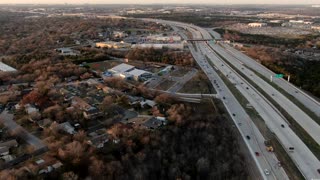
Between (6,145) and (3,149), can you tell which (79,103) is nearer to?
(6,145)

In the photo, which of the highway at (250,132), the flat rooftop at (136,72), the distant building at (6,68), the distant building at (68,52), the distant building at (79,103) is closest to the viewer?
the highway at (250,132)

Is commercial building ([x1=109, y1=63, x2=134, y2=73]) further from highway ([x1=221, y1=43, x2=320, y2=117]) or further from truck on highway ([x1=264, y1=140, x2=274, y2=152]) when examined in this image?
truck on highway ([x1=264, y1=140, x2=274, y2=152])

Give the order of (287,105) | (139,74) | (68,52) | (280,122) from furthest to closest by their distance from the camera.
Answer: (68,52) → (139,74) → (287,105) → (280,122)

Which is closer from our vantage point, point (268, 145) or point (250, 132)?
A: point (268, 145)

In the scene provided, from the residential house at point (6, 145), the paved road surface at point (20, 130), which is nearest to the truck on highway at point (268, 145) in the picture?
the paved road surface at point (20, 130)

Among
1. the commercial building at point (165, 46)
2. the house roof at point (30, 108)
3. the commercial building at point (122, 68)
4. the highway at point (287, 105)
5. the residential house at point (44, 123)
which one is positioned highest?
the commercial building at point (165, 46)

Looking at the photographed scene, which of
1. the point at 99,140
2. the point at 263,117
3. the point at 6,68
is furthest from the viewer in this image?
the point at 6,68

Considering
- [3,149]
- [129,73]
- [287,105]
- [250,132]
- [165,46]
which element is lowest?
[250,132]

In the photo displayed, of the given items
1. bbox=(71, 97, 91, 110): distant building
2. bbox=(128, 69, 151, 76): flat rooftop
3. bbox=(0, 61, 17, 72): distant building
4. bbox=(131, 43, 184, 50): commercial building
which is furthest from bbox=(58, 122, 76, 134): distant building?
bbox=(131, 43, 184, 50): commercial building

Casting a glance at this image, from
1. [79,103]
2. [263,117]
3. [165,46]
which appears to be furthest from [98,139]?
[165,46]

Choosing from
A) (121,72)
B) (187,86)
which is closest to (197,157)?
(187,86)

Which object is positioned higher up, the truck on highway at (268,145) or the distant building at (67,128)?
the distant building at (67,128)

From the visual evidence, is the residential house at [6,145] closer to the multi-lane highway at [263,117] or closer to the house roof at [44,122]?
the house roof at [44,122]
